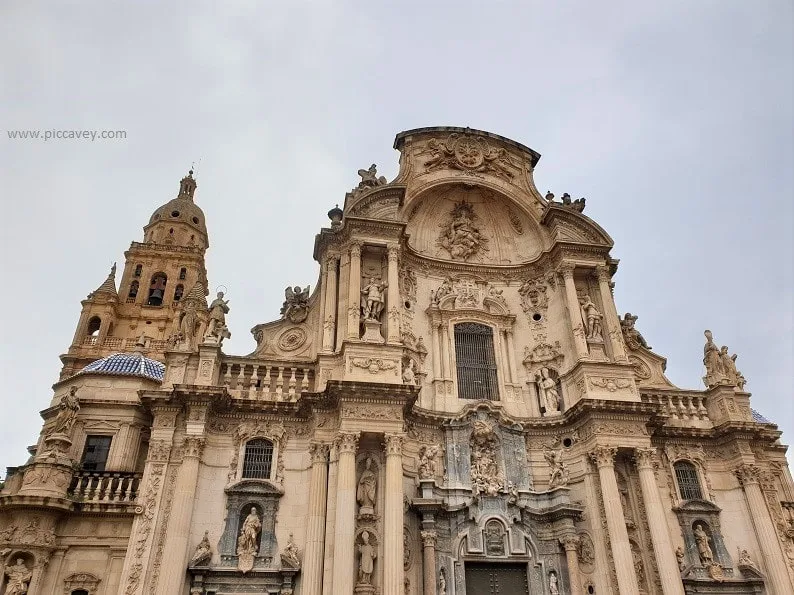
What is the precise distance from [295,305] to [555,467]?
990 cm

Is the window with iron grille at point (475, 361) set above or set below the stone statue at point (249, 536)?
above

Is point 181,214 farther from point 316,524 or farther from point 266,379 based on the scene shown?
point 316,524

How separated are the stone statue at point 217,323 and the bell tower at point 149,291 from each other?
13401mm

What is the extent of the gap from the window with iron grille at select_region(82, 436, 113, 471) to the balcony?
3712 millimetres

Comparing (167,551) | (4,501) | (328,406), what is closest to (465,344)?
(328,406)

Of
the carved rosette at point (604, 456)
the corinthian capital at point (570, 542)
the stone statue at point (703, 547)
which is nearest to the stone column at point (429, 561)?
the corinthian capital at point (570, 542)

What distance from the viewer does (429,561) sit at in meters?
16.7

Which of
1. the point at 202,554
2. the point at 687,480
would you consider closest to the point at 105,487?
the point at 202,554

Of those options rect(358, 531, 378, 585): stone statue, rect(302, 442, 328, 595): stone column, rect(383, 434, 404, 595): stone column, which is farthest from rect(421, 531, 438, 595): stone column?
rect(302, 442, 328, 595): stone column

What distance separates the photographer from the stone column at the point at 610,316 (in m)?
20.8

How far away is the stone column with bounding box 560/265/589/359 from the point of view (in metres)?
A: 20.5

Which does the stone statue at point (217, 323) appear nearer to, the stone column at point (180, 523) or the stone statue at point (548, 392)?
the stone column at point (180, 523)

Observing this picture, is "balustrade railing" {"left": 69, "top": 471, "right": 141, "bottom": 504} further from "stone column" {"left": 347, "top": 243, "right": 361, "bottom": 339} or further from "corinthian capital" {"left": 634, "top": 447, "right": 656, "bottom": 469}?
"corinthian capital" {"left": 634, "top": 447, "right": 656, "bottom": 469}

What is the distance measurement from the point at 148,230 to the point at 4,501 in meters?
29.7
